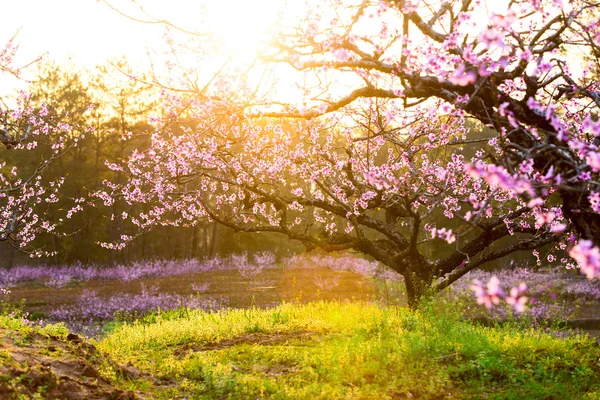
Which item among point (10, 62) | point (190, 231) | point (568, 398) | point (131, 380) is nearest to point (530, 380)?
point (568, 398)

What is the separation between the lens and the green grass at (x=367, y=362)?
587 centimetres

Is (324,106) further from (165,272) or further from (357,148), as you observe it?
(165,272)

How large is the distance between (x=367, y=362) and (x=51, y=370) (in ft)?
11.9

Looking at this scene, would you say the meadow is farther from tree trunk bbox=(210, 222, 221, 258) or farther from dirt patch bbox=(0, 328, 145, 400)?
tree trunk bbox=(210, 222, 221, 258)

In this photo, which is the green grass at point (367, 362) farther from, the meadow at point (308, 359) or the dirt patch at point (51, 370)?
the dirt patch at point (51, 370)

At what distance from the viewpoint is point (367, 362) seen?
643 cm

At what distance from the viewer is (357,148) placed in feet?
35.7

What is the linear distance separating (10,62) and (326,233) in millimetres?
6691

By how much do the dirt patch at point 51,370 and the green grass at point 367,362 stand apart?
1.86 ft

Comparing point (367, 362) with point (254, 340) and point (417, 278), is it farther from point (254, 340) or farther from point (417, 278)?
point (417, 278)

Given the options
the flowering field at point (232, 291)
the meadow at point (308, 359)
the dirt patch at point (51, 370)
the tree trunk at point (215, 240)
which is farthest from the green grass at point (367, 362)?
the tree trunk at point (215, 240)

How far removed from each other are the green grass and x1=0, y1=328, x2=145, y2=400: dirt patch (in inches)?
22.3

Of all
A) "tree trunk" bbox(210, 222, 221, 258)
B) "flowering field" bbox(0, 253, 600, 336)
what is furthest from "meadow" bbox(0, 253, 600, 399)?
"tree trunk" bbox(210, 222, 221, 258)

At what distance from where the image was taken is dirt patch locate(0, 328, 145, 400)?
5211 mm
